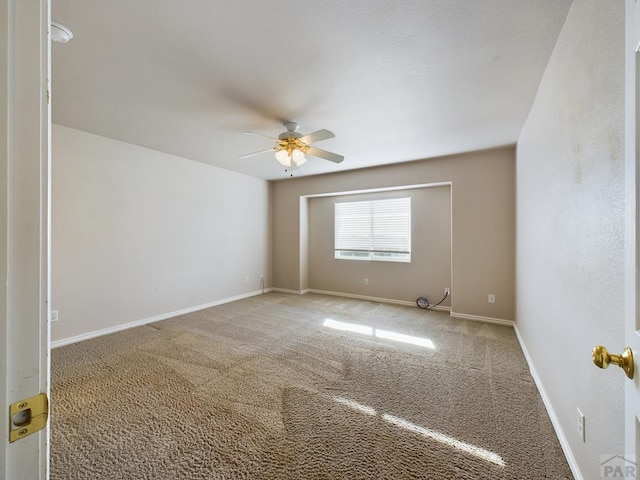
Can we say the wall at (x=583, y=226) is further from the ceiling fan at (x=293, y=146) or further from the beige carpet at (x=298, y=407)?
the ceiling fan at (x=293, y=146)

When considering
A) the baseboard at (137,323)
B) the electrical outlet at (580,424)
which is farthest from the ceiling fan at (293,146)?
the baseboard at (137,323)

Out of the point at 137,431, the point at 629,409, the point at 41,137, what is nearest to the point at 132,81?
the point at 41,137

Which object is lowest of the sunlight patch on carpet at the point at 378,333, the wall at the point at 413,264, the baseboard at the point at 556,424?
the sunlight patch on carpet at the point at 378,333

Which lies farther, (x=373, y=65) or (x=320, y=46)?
(x=373, y=65)

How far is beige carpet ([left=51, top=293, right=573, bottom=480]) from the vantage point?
146 cm

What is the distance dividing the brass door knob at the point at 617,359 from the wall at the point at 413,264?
3894mm

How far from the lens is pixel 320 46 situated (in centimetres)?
173

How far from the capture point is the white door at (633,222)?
2.20 feet

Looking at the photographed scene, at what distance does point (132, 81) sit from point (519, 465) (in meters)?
3.70

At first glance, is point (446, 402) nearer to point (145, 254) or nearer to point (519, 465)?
point (519, 465)

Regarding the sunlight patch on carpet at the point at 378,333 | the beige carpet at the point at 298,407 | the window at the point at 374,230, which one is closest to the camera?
the beige carpet at the point at 298,407

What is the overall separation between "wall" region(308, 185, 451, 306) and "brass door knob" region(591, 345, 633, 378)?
3894 mm

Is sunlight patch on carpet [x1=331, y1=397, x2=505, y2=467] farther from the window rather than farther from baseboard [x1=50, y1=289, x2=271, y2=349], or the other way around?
the window

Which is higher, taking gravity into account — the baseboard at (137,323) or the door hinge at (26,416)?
the door hinge at (26,416)
